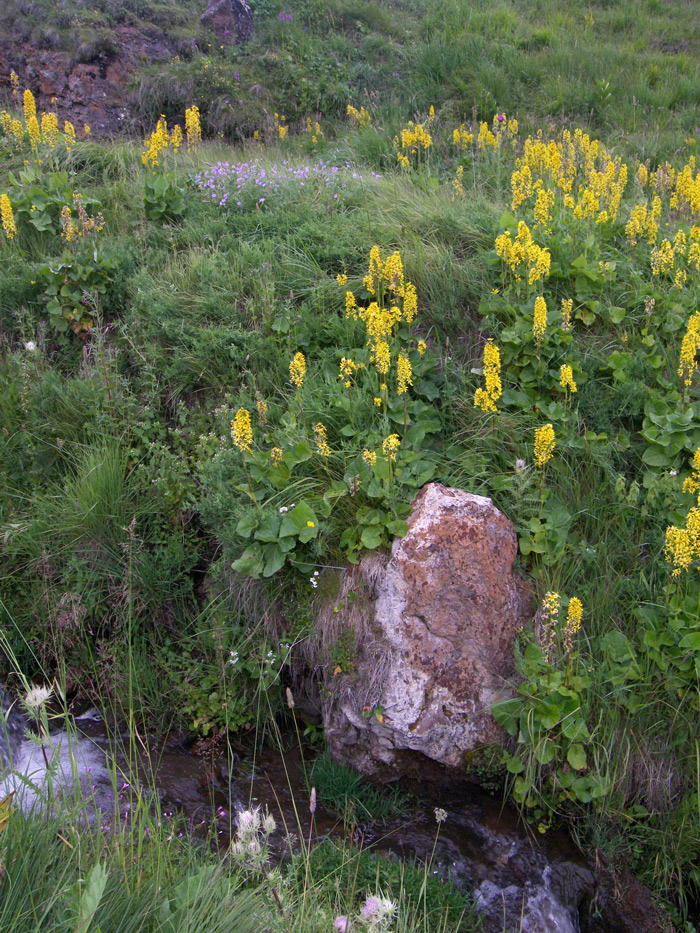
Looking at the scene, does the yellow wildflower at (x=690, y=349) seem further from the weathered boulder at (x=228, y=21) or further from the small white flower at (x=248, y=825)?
the weathered boulder at (x=228, y=21)

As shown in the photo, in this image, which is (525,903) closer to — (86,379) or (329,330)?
(329,330)

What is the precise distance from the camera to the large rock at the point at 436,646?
324 centimetres

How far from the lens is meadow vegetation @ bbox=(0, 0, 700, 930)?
10.2ft

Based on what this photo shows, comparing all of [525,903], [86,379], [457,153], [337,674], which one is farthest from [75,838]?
[457,153]

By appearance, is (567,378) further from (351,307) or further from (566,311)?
(351,307)

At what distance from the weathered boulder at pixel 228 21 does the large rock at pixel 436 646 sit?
9.73 meters

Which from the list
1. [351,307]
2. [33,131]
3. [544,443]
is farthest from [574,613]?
[33,131]

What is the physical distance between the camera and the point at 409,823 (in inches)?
126

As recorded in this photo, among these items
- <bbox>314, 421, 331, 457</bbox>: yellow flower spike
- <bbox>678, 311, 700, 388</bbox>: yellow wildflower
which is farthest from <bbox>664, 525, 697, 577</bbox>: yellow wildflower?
<bbox>314, 421, 331, 457</bbox>: yellow flower spike

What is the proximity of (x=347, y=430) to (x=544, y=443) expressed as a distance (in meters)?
1.07

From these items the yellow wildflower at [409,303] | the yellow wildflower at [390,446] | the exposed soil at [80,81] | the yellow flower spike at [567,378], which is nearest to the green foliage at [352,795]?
the yellow wildflower at [390,446]

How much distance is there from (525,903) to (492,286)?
3.45 m

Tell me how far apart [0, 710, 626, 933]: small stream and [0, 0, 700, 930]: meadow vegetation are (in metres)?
0.16

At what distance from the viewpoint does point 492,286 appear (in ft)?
15.0
